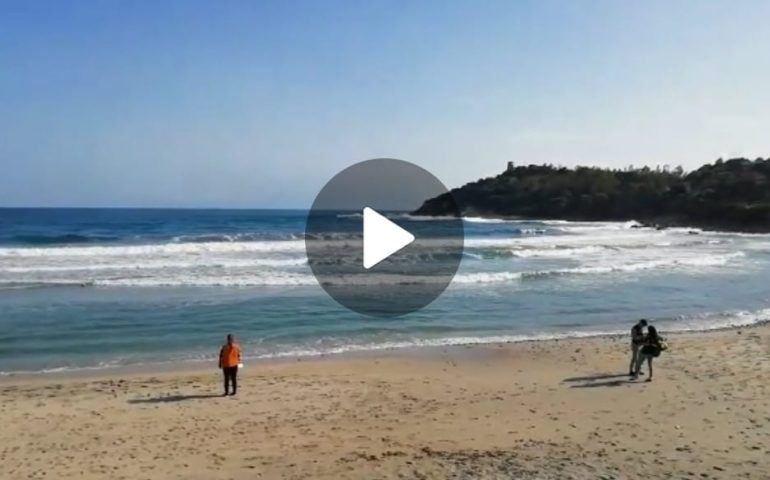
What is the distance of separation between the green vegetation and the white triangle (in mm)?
63676

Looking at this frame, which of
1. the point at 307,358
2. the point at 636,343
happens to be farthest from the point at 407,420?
the point at 636,343

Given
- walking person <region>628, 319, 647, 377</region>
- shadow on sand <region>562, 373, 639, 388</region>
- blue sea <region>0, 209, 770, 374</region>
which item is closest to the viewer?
shadow on sand <region>562, 373, 639, 388</region>

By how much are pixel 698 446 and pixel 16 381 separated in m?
10.5

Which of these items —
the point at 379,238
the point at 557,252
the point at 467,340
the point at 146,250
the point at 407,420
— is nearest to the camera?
the point at 379,238

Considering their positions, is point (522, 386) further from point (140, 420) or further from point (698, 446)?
point (140, 420)

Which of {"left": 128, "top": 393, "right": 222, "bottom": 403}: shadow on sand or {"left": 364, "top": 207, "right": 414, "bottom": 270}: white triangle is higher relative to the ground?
{"left": 364, "top": 207, "right": 414, "bottom": 270}: white triangle

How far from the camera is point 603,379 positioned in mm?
12312

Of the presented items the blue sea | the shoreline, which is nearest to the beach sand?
the shoreline

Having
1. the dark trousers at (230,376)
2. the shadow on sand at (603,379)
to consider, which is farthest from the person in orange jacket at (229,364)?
the shadow on sand at (603,379)

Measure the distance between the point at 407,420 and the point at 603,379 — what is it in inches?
168

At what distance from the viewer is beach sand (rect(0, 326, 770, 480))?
7.73 meters

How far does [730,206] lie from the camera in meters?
86.2

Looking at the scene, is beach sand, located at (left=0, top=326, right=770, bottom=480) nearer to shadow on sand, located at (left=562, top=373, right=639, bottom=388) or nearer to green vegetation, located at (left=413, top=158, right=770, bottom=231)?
shadow on sand, located at (left=562, top=373, right=639, bottom=388)

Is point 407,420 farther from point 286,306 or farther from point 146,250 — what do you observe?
point 146,250
